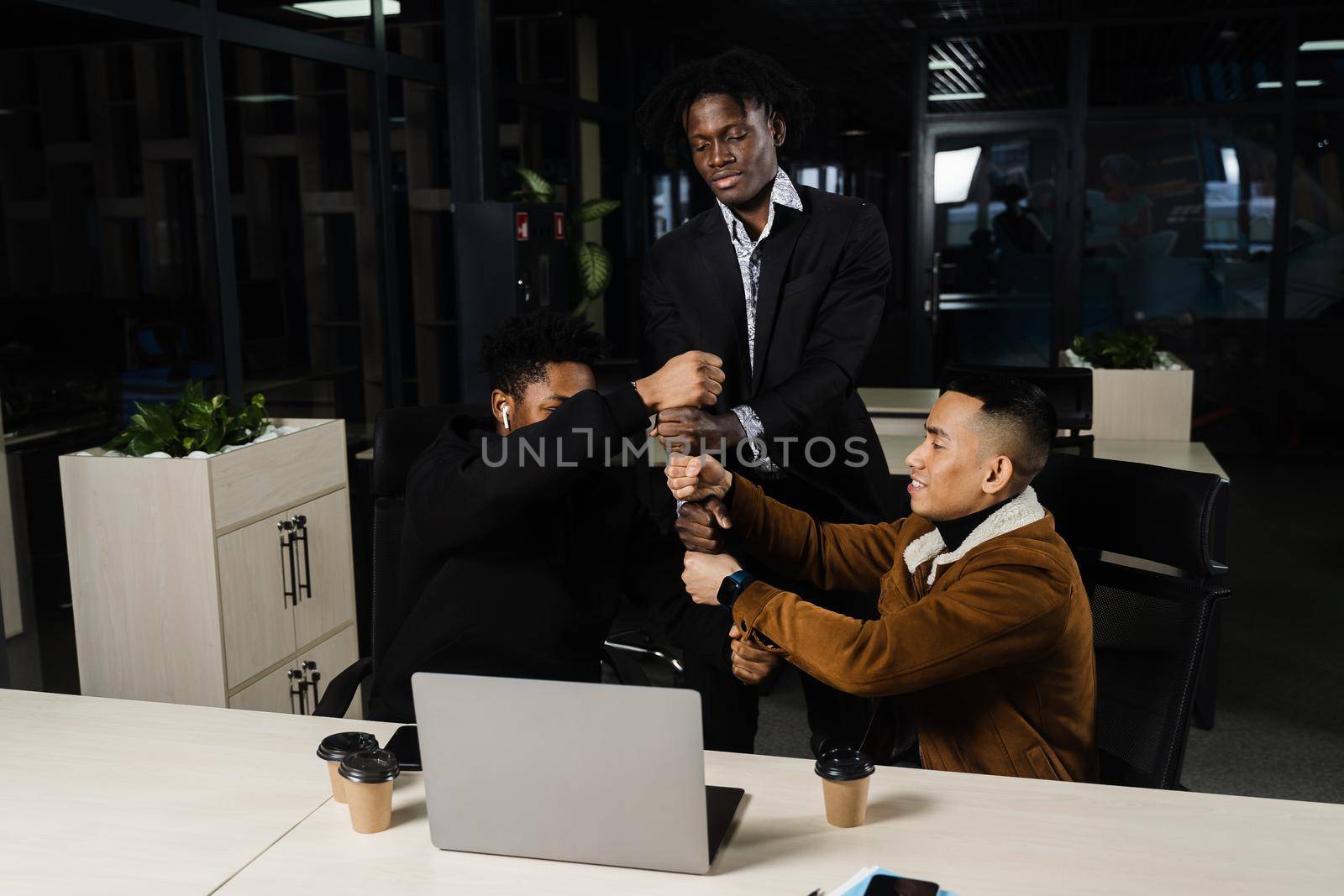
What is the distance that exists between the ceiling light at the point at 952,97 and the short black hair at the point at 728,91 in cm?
614

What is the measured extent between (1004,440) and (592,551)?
2.52 feet

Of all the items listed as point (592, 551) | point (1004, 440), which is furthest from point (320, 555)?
point (1004, 440)

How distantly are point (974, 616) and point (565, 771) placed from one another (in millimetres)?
699

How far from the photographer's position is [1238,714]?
12.5 feet

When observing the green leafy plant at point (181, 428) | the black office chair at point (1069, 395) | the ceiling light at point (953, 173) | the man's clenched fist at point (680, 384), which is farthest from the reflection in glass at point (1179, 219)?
the man's clenched fist at point (680, 384)

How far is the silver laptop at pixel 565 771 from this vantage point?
123 cm

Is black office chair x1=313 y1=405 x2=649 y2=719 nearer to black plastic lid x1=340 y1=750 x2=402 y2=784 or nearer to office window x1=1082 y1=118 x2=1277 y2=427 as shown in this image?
black plastic lid x1=340 y1=750 x2=402 y2=784

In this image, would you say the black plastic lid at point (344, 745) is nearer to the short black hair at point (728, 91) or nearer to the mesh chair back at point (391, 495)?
the mesh chair back at point (391, 495)

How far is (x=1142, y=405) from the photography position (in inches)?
175

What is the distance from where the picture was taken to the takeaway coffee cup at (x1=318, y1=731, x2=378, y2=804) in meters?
1.52

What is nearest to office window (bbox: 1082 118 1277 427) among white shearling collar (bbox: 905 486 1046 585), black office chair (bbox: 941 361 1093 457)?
black office chair (bbox: 941 361 1093 457)

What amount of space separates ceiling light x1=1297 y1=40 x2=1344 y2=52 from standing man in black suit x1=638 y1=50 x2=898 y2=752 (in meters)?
6.63

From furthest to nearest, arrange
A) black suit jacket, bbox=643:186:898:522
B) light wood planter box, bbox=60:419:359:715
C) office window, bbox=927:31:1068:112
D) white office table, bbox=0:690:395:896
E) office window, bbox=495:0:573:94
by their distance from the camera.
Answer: office window, bbox=927:31:1068:112 < office window, bbox=495:0:573:94 < light wood planter box, bbox=60:419:359:715 < black suit jacket, bbox=643:186:898:522 < white office table, bbox=0:690:395:896

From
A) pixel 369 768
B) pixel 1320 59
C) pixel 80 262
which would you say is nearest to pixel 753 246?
pixel 369 768
